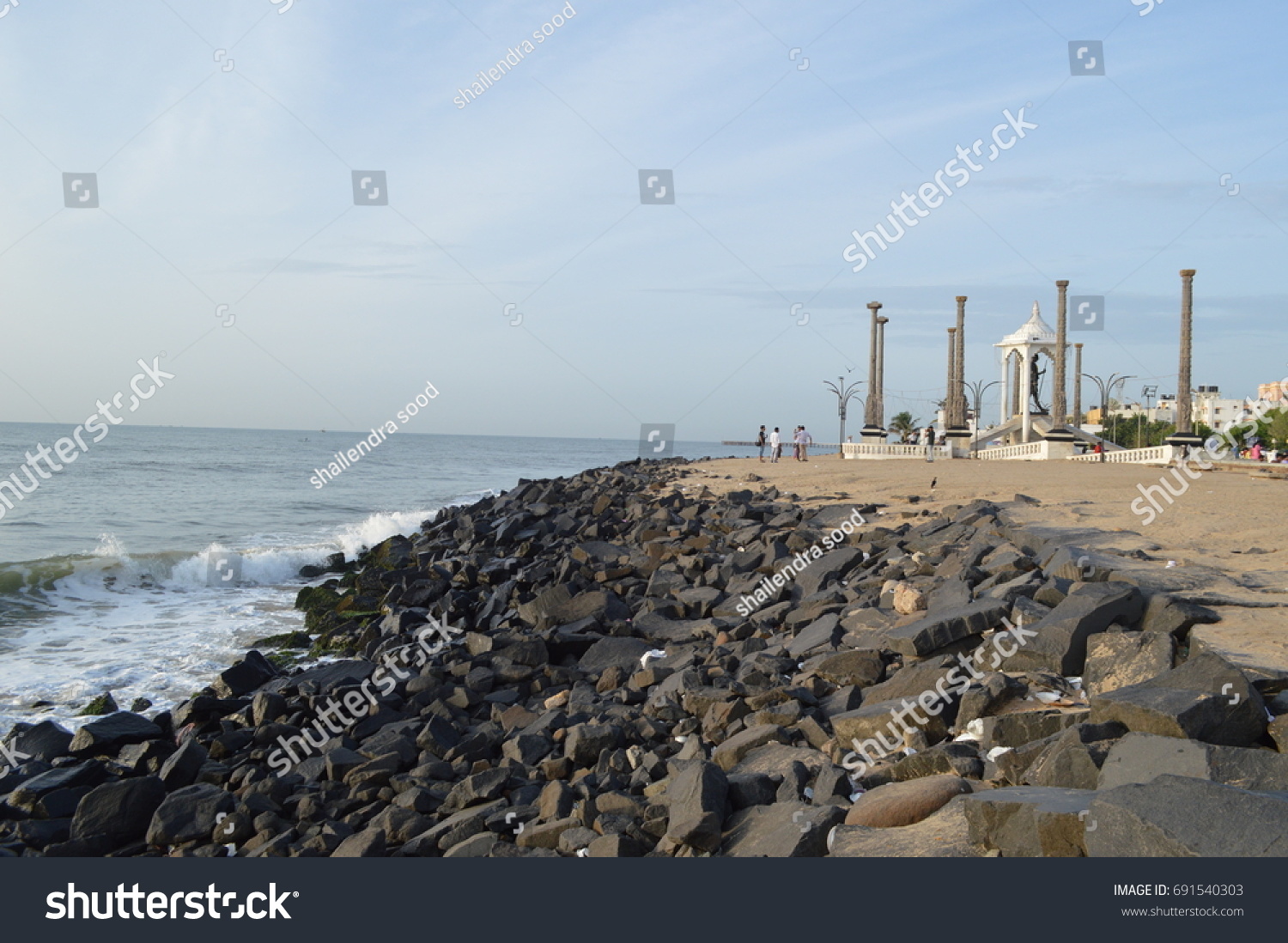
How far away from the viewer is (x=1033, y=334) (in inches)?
1567

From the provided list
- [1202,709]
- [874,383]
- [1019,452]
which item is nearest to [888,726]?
[1202,709]

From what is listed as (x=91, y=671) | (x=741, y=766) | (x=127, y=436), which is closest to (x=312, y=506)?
(x=91, y=671)

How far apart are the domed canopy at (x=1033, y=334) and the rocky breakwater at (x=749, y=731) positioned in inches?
1225

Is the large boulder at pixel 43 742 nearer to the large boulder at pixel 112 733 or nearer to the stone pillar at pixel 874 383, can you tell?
the large boulder at pixel 112 733

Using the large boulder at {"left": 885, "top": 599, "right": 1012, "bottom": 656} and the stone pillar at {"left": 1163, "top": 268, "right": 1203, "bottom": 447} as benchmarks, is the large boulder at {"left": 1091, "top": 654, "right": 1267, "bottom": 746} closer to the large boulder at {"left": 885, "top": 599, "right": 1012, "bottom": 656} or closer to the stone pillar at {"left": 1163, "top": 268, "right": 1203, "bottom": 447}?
the large boulder at {"left": 885, "top": 599, "right": 1012, "bottom": 656}

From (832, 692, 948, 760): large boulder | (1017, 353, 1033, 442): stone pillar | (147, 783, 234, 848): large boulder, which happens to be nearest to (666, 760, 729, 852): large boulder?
(832, 692, 948, 760): large boulder

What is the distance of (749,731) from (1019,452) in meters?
31.5

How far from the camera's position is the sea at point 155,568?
1144 cm

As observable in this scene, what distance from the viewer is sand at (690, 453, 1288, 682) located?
6410 millimetres

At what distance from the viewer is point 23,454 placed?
2527 inches

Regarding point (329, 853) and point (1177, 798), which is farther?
point (329, 853)

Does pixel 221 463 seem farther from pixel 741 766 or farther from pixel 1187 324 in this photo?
pixel 741 766

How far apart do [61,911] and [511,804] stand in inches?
100

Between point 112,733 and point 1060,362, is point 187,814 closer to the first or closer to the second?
point 112,733
